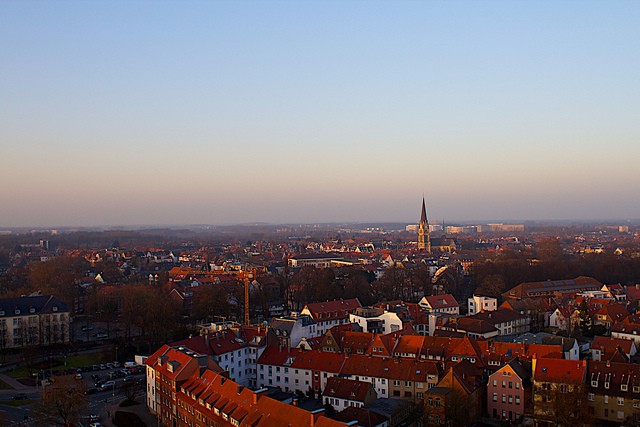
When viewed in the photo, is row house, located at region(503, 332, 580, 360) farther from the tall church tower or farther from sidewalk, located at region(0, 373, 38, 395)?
the tall church tower

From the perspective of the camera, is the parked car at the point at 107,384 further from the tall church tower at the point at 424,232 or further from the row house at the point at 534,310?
the tall church tower at the point at 424,232

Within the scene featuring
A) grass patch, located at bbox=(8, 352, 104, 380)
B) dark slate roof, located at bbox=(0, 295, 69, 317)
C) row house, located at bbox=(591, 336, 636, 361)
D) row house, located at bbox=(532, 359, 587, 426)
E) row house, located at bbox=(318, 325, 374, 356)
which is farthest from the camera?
dark slate roof, located at bbox=(0, 295, 69, 317)

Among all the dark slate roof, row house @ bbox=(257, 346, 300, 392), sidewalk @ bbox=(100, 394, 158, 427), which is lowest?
sidewalk @ bbox=(100, 394, 158, 427)

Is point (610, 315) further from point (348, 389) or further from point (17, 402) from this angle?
point (17, 402)

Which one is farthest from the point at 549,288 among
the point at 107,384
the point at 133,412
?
the point at 133,412

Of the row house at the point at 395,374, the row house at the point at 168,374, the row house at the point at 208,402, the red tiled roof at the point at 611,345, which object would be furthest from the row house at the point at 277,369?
the red tiled roof at the point at 611,345

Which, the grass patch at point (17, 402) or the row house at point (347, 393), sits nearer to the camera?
the row house at point (347, 393)

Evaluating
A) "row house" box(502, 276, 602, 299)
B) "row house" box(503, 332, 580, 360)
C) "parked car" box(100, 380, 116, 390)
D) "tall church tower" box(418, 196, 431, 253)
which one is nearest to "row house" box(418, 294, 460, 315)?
"row house" box(502, 276, 602, 299)
